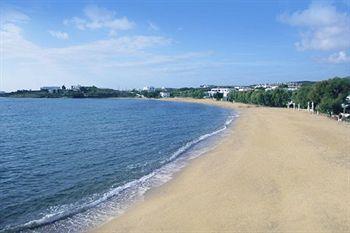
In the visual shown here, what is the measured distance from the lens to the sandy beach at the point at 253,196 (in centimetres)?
1675

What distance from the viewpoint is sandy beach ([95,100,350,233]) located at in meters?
16.8

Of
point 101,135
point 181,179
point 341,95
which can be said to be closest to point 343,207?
point 181,179

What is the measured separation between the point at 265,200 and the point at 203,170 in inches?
350

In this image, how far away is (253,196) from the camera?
20766 mm

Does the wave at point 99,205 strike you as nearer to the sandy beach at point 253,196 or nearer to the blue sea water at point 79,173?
the blue sea water at point 79,173

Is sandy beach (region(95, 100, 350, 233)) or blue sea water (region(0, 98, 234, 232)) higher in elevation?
sandy beach (region(95, 100, 350, 233))

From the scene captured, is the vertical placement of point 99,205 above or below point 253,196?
below

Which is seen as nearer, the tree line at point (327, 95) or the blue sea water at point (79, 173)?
the blue sea water at point (79, 173)

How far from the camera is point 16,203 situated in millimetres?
21062

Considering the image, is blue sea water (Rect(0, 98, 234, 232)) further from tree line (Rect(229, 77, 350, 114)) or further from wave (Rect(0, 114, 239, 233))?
tree line (Rect(229, 77, 350, 114))

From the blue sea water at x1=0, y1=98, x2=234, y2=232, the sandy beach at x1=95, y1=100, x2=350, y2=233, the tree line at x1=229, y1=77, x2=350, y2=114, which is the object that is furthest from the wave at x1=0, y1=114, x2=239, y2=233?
the tree line at x1=229, y1=77, x2=350, y2=114

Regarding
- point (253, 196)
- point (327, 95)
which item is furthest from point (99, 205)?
point (327, 95)

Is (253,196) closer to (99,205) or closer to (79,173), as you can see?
(99,205)

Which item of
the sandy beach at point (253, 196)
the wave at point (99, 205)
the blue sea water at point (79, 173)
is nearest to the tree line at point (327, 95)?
the blue sea water at point (79, 173)
